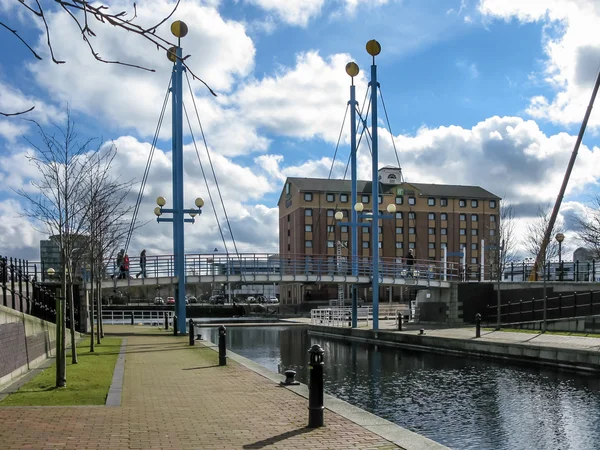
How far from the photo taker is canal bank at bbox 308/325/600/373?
59.3ft

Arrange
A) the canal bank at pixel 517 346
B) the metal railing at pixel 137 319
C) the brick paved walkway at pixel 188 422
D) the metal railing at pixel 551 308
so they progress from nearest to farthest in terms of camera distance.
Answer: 1. the brick paved walkway at pixel 188 422
2. the canal bank at pixel 517 346
3. the metal railing at pixel 551 308
4. the metal railing at pixel 137 319

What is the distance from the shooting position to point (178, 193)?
3284 centimetres

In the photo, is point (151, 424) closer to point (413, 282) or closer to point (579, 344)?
point (579, 344)

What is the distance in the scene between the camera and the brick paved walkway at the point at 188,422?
25.0ft

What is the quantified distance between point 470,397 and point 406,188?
75.9 m

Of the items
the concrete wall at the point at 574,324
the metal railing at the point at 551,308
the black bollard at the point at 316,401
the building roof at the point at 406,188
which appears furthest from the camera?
the building roof at the point at 406,188

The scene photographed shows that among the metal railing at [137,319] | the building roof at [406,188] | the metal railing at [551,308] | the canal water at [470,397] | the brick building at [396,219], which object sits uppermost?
the building roof at [406,188]

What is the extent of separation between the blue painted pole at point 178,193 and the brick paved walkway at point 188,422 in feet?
64.1

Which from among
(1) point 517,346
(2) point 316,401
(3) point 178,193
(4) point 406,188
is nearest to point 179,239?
(3) point 178,193

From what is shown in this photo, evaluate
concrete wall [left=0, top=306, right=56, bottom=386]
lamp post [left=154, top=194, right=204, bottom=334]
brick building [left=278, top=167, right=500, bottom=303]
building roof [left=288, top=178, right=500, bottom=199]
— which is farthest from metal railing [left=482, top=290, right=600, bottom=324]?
building roof [left=288, top=178, right=500, bottom=199]

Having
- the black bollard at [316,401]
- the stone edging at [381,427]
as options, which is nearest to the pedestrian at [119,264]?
the stone edging at [381,427]

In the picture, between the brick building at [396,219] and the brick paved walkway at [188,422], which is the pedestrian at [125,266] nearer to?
the brick paved walkway at [188,422]

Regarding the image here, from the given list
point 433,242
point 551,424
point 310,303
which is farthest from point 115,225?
point 433,242

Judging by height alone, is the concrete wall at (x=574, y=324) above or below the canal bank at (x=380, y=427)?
below
